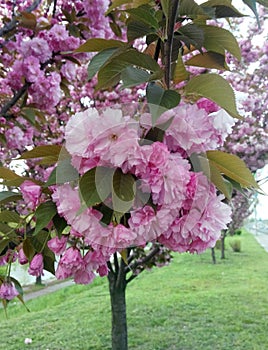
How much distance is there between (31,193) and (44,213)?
5cm

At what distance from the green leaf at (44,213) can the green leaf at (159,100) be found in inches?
7.6

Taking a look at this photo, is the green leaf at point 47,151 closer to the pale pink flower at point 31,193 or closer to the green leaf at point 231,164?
the pale pink flower at point 31,193

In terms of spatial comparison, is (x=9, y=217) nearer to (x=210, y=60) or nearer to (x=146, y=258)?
(x=210, y=60)

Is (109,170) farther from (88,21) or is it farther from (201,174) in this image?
(88,21)

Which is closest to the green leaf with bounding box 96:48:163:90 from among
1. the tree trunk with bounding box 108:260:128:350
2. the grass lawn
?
the tree trunk with bounding box 108:260:128:350

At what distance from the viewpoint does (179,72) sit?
53cm

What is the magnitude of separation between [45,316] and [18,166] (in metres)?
3.56

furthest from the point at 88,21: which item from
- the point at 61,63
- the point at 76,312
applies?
the point at 76,312

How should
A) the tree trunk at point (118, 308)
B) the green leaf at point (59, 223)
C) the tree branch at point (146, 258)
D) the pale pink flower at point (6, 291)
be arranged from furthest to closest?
the tree trunk at point (118, 308), the tree branch at point (146, 258), the pale pink flower at point (6, 291), the green leaf at point (59, 223)

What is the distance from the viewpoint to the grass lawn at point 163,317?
14.0ft

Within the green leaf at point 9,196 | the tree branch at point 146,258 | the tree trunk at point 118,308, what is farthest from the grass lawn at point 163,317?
the green leaf at point 9,196

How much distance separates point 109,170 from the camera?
449 millimetres

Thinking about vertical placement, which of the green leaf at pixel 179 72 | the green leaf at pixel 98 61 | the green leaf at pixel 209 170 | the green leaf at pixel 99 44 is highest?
the green leaf at pixel 99 44

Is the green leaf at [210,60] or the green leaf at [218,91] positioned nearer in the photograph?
the green leaf at [218,91]
